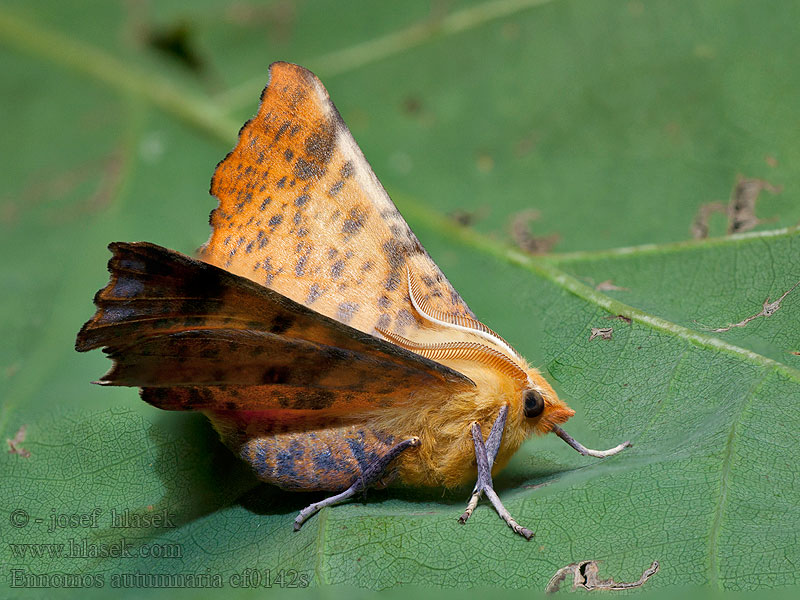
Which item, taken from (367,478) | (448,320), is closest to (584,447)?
(448,320)

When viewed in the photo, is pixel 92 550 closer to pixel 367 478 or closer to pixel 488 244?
pixel 367 478

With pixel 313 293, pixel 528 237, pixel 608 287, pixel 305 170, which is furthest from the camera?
pixel 528 237

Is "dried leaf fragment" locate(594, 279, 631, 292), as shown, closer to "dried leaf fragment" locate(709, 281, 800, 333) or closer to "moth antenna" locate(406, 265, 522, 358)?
"dried leaf fragment" locate(709, 281, 800, 333)

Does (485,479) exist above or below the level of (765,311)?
below

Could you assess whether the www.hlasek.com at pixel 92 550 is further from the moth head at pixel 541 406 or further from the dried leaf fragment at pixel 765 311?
the dried leaf fragment at pixel 765 311

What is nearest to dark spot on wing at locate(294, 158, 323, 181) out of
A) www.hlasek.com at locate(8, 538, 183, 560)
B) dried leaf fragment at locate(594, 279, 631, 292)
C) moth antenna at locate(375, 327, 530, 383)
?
moth antenna at locate(375, 327, 530, 383)
